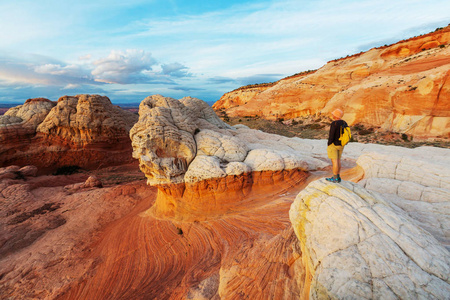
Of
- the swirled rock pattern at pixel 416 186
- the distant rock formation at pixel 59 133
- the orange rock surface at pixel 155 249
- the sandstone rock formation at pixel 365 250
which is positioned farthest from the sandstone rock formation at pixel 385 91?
the distant rock formation at pixel 59 133

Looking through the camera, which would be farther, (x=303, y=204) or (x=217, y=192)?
(x=217, y=192)

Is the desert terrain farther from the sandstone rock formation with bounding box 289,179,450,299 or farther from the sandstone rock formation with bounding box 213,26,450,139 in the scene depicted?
the sandstone rock formation with bounding box 213,26,450,139

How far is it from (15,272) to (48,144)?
48.6 feet

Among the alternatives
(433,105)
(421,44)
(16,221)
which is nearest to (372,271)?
(16,221)

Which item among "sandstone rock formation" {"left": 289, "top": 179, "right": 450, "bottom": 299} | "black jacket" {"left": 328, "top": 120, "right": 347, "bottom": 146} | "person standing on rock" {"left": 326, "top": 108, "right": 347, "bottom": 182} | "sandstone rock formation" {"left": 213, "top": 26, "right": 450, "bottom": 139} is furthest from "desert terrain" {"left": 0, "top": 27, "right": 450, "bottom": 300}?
"black jacket" {"left": 328, "top": 120, "right": 347, "bottom": 146}

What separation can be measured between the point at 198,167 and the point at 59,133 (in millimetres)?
16520

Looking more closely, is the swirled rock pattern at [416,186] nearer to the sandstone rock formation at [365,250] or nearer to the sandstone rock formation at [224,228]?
the sandstone rock formation at [224,228]

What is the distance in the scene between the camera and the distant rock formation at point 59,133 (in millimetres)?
16562

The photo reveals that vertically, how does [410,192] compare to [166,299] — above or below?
above

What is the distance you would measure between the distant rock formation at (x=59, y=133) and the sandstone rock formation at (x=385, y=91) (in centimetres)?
2515

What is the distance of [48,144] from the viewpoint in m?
17.4

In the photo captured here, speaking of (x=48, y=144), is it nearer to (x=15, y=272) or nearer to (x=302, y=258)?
(x=15, y=272)

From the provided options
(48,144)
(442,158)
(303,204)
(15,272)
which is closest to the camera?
(303,204)

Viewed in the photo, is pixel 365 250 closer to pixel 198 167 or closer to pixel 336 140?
pixel 336 140
